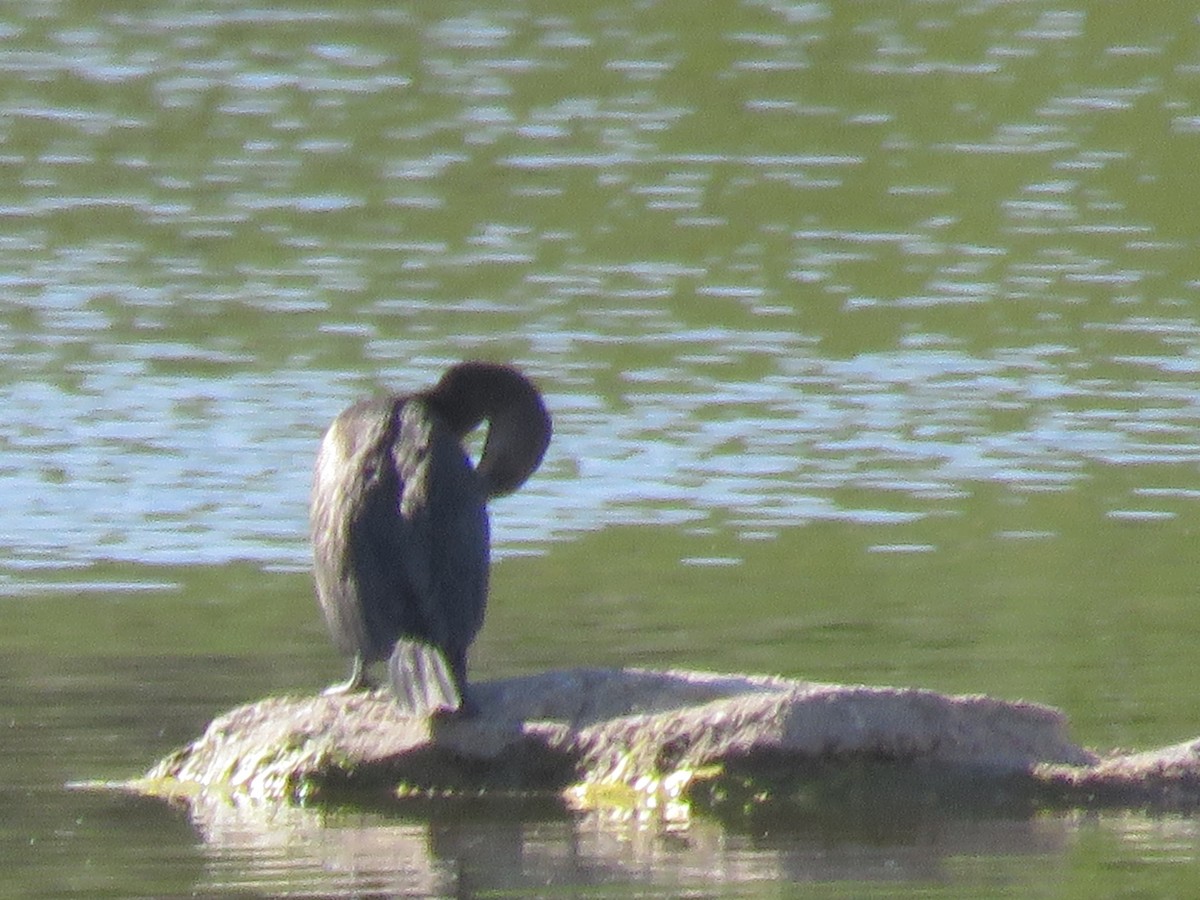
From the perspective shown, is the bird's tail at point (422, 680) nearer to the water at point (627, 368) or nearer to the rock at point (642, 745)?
the rock at point (642, 745)

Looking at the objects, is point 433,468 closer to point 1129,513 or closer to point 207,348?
point 1129,513

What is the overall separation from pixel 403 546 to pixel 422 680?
47 cm

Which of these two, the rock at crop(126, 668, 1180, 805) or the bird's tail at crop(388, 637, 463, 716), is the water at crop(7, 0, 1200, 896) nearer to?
the rock at crop(126, 668, 1180, 805)

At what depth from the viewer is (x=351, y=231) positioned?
20922 millimetres

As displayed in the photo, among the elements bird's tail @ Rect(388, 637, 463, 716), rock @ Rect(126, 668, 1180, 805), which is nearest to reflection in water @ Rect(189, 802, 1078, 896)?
rock @ Rect(126, 668, 1180, 805)

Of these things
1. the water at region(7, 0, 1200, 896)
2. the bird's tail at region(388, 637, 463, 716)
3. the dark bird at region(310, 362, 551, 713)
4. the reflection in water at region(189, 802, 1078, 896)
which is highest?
the dark bird at region(310, 362, 551, 713)

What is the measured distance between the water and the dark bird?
A: 1.63ft

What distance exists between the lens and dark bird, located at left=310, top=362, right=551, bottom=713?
9.28 metres

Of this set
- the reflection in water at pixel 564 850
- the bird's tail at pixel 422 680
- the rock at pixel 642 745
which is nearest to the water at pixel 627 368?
the reflection in water at pixel 564 850

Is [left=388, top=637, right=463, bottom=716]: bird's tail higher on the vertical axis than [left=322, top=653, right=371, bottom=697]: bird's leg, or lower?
higher

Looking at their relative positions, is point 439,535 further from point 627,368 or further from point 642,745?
Answer: point 627,368

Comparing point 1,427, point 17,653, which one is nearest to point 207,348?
point 1,427

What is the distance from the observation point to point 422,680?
9.14 meters

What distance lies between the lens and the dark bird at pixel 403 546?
9281mm
